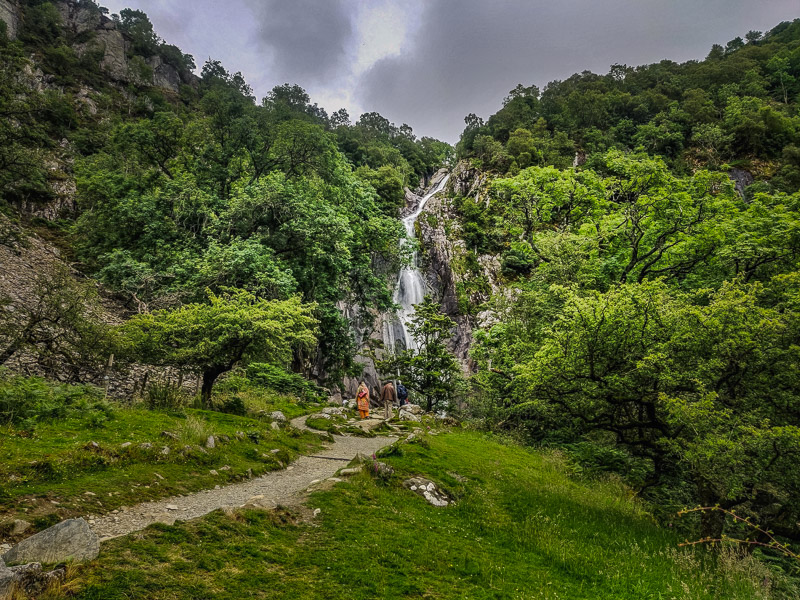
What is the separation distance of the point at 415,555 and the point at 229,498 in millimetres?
3404

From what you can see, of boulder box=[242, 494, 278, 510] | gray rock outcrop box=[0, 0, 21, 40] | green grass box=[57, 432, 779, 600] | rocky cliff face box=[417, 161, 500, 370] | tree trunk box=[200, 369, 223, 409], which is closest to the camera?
green grass box=[57, 432, 779, 600]

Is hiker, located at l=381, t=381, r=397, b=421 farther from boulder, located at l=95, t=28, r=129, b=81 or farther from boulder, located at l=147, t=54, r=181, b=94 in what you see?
boulder, located at l=147, t=54, r=181, b=94

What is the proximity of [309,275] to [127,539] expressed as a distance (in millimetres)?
17759

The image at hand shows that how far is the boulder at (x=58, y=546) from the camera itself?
10.3 ft

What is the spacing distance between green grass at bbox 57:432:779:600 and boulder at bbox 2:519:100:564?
17cm

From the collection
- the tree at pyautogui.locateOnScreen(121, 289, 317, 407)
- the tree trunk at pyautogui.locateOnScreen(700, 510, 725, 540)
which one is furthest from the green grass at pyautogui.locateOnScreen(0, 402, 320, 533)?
the tree trunk at pyautogui.locateOnScreen(700, 510, 725, 540)

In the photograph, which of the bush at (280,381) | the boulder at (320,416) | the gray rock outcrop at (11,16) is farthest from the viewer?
the gray rock outcrop at (11,16)

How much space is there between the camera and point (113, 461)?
6.23 m

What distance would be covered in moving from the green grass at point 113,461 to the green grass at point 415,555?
157 centimetres

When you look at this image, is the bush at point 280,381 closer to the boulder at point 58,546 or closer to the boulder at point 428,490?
the boulder at point 428,490

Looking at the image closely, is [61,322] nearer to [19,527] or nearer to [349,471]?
[19,527]

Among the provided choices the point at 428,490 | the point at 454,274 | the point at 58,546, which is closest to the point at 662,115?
the point at 454,274

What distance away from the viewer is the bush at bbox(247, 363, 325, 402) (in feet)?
62.2

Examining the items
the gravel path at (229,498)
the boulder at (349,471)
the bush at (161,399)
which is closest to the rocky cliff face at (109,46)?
the bush at (161,399)
